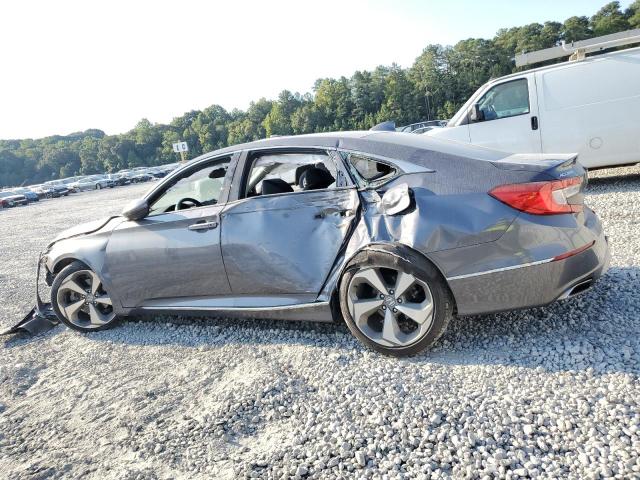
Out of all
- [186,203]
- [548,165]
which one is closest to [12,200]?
[186,203]

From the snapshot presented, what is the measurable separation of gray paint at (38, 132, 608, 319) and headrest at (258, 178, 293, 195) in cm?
9

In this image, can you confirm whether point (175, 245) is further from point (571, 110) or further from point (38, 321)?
point (571, 110)

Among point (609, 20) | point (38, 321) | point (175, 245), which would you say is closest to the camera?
point (175, 245)

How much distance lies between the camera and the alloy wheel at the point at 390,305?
9.68 ft

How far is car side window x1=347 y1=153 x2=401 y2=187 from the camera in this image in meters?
3.12

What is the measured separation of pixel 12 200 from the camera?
40719 millimetres

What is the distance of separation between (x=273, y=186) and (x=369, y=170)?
767 mm

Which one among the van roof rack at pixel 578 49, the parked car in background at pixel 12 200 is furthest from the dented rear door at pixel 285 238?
the parked car in background at pixel 12 200

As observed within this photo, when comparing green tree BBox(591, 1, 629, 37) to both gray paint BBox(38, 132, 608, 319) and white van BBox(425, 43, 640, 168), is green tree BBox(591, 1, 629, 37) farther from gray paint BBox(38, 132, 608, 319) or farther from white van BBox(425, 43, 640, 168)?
gray paint BBox(38, 132, 608, 319)

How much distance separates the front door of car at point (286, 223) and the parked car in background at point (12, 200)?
1744 inches

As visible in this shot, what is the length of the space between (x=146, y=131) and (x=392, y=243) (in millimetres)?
151400

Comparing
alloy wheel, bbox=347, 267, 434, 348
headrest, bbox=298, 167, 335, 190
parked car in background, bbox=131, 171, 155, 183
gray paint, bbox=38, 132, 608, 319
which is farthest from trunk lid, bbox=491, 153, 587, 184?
parked car in background, bbox=131, 171, 155, 183

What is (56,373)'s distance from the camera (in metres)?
3.78

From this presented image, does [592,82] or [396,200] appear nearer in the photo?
[396,200]
